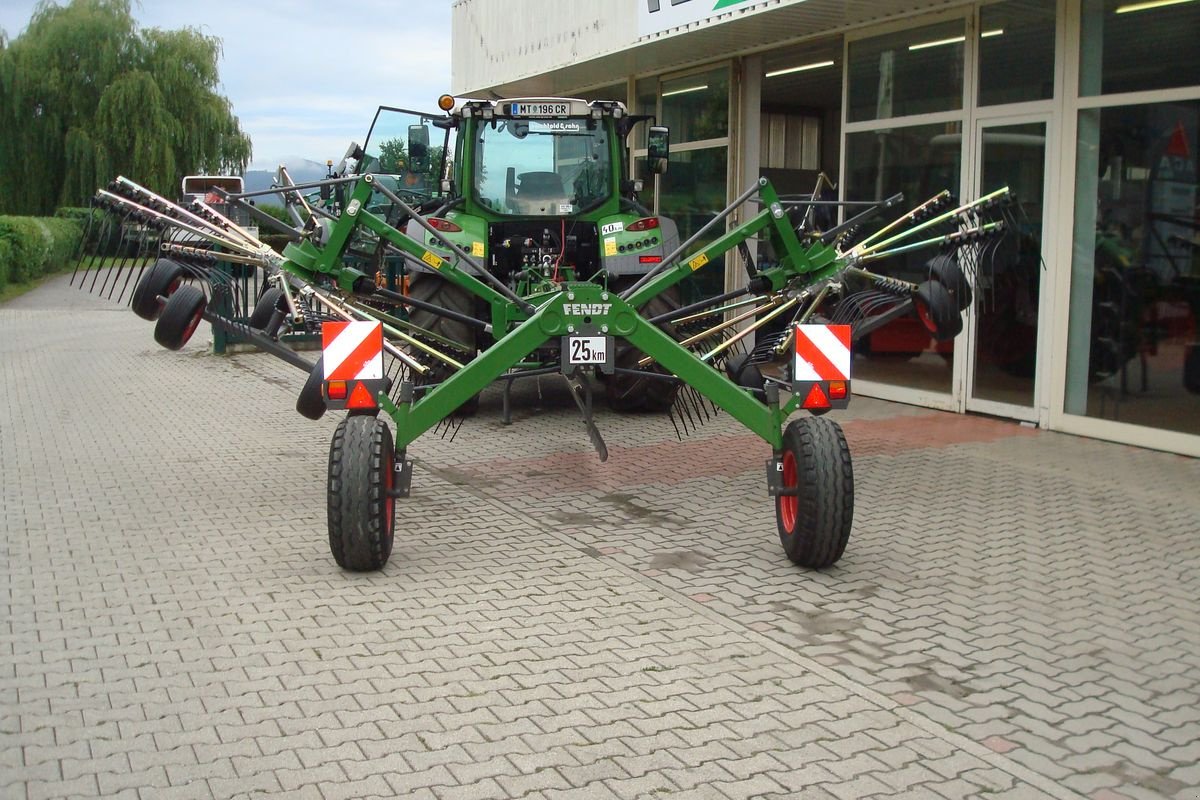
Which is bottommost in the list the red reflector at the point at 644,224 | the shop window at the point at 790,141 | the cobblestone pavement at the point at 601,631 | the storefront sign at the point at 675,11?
the cobblestone pavement at the point at 601,631

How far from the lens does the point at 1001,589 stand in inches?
230

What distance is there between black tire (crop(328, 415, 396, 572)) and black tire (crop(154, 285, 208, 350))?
1537 millimetres

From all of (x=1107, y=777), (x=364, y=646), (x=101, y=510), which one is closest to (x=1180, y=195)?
(x=1107, y=777)

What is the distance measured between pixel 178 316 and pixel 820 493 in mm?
3737

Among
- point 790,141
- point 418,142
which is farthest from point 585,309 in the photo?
point 790,141

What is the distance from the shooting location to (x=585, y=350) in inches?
245

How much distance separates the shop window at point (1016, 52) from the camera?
9.57m

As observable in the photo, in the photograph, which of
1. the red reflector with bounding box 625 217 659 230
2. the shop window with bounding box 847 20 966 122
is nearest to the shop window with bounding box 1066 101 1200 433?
the shop window with bounding box 847 20 966 122

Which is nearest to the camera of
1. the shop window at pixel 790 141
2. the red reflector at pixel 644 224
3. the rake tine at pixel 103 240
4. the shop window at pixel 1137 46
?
the rake tine at pixel 103 240

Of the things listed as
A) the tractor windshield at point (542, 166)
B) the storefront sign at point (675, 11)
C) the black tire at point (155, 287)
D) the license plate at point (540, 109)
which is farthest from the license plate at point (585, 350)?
the storefront sign at point (675, 11)

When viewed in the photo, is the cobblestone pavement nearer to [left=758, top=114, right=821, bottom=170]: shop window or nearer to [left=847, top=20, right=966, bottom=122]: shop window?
[left=847, top=20, right=966, bottom=122]: shop window

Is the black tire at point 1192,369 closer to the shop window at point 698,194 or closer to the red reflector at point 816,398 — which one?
the red reflector at point 816,398

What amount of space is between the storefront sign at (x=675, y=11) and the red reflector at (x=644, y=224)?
2161 millimetres

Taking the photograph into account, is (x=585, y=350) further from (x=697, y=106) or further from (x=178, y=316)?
(x=697, y=106)
